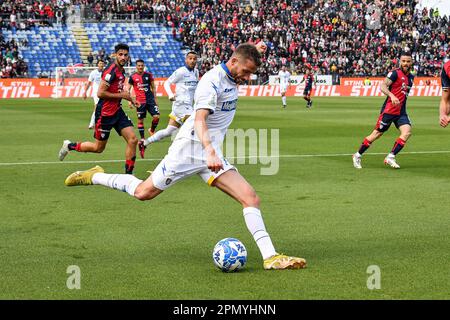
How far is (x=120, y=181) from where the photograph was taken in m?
8.98

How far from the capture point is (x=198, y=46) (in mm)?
63375

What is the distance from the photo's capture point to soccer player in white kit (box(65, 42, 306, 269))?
755 cm

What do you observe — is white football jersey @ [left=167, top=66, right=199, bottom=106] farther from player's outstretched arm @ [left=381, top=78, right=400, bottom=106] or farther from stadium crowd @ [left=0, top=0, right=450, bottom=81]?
stadium crowd @ [left=0, top=0, right=450, bottom=81]

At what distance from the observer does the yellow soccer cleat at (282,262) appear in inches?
293

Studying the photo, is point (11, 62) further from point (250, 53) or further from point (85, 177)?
point (250, 53)

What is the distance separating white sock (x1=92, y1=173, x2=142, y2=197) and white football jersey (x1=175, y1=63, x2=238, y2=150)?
91 cm

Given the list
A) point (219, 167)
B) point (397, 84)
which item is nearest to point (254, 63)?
point (219, 167)

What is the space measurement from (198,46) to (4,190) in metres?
51.3

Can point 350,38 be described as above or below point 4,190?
below

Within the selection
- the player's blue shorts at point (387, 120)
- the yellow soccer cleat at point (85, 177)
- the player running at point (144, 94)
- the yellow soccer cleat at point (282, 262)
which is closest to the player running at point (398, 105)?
the player's blue shorts at point (387, 120)

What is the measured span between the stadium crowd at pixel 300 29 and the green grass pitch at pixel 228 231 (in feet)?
145

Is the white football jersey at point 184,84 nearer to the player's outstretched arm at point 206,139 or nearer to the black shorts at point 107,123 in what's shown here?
the black shorts at point 107,123

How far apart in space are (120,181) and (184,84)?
1156 centimetres

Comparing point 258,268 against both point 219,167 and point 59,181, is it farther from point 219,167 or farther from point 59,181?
point 59,181
